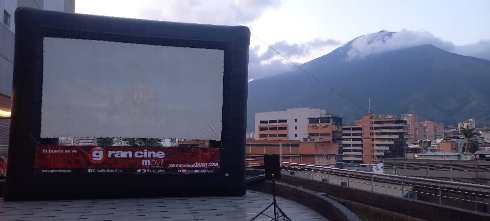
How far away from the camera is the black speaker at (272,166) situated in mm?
10555

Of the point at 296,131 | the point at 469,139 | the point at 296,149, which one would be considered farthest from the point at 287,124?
the point at 469,139

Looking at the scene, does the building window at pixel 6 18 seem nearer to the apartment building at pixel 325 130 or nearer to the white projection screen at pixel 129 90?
the white projection screen at pixel 129 90

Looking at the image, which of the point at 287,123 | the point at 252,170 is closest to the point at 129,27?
the point at 252,170

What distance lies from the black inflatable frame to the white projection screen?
9.9 inches

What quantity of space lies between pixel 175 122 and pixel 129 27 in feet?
10.8

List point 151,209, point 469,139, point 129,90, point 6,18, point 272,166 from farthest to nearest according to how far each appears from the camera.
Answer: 1. point 469,139
2. point 6,18
3. point 129,90
4. point 151,209
5. point 272,166

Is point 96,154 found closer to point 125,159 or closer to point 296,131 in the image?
point 125,159

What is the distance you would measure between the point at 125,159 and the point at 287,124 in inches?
6439

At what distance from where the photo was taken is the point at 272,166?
10594mm

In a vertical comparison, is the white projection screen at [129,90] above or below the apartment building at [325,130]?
below

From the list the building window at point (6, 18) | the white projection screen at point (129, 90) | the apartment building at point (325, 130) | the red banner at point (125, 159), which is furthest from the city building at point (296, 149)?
the white projection screen at point (129, 90)

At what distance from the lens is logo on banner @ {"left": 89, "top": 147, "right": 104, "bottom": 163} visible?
1484 centimetres

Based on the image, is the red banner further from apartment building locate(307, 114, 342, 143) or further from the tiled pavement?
apartment building locate(307, 114, 342, 143)

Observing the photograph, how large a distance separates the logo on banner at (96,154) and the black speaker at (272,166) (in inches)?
252
